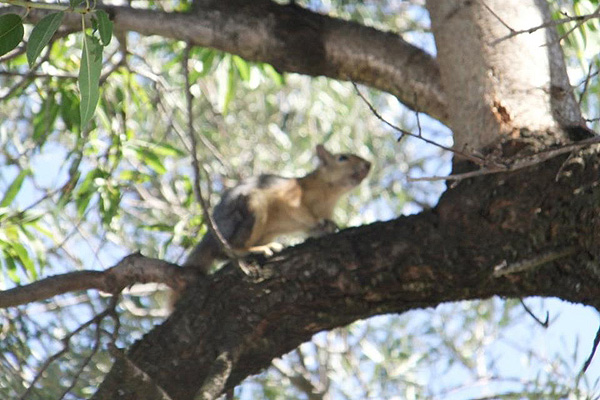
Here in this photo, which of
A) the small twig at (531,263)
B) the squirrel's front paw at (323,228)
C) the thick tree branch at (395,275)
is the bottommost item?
the small twig at (531,263)

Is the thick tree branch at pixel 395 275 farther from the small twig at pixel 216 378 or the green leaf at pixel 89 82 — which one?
the green leaf at pixel 89 82

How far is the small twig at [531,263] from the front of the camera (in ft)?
9.12

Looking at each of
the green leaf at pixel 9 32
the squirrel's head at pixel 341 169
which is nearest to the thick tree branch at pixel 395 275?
the green leaf at pixel 9 32

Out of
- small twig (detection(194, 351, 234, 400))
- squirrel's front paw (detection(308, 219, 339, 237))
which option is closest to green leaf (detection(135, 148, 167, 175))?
squirrel's front paw (detection(308, 219, 339, 237))

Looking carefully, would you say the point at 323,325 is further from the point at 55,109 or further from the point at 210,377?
the point at 55,109

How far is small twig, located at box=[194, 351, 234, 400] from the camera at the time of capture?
285cm

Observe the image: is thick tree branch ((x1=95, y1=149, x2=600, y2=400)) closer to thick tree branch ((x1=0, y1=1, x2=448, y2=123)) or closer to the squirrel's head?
thick tree branch ((x1=0, y1=1, x2=448, y2=123))

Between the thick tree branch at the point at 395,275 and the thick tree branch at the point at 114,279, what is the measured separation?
0.62 feet

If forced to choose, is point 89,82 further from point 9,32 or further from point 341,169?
point 341,169

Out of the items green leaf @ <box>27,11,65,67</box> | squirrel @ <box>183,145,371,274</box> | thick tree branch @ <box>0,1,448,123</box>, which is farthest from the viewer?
squirrel @ <box>183,145,371,274</box>

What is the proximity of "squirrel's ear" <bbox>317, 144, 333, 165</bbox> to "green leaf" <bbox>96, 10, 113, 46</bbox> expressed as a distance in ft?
13.4

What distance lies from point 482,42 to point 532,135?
54cm

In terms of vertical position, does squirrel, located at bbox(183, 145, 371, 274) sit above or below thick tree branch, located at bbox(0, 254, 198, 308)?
above

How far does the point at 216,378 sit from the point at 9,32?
1290 mm
